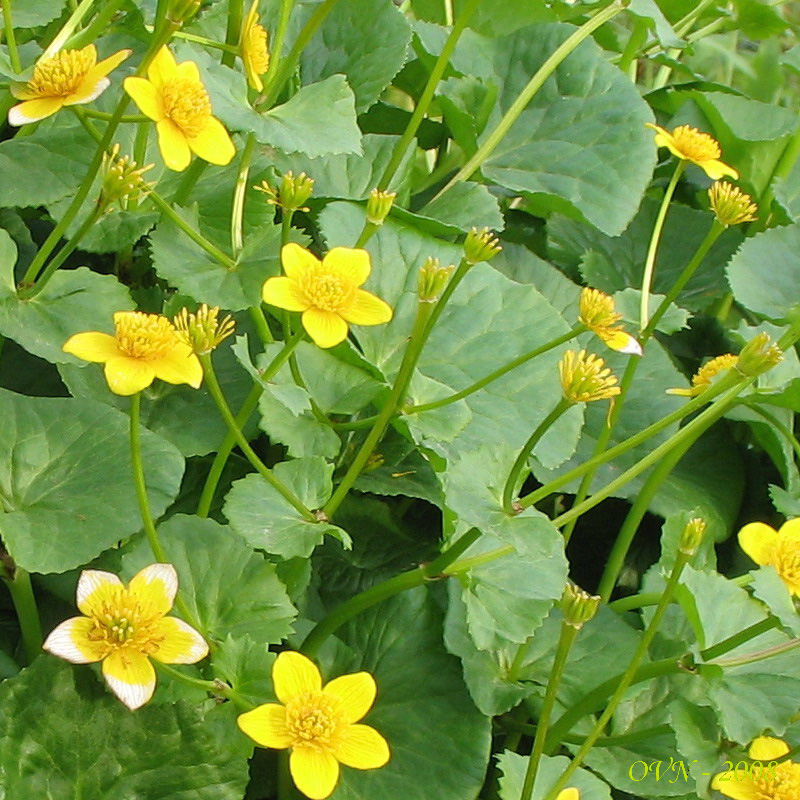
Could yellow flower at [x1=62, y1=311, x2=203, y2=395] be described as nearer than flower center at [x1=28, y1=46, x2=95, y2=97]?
Yes

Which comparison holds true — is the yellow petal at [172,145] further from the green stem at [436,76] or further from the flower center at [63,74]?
the green stem at [436,76]

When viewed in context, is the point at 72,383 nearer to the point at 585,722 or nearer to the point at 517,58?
the point at 585,722

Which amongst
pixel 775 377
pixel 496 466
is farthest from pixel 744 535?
pixel 775 377

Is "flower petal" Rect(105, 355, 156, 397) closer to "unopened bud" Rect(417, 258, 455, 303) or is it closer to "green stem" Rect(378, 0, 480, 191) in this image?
"unopened bud" Rect(417, 258, 455, 303)

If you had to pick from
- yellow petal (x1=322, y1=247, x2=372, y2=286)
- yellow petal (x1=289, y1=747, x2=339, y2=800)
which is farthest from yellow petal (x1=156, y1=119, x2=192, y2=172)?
yellow petal (x1=289, y1=747, x2=339, y2=800)

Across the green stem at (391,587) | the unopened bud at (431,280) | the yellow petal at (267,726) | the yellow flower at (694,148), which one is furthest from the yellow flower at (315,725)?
the yellow flower at (694,148)

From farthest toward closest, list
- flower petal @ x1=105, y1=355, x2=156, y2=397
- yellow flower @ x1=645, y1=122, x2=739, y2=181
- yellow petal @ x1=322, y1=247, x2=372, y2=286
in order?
yellow flower @ x1=645, y1=122, x2=739, y2=181, yellow petal @ x1=322, y1=247, x2=372, y2=286, flower petal @ x1=105, y1=355, x2=156, y2=397

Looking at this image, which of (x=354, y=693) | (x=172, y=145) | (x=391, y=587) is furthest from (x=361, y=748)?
(x=172, y=145)
